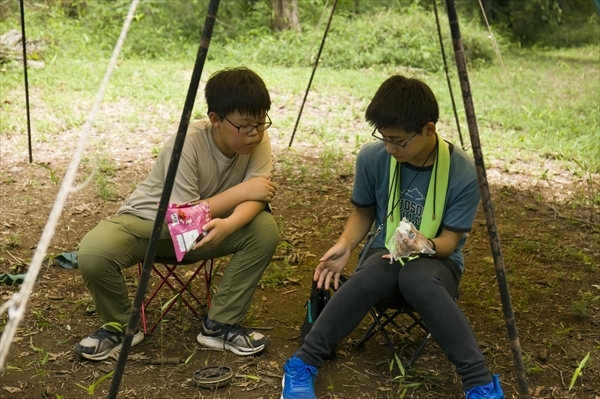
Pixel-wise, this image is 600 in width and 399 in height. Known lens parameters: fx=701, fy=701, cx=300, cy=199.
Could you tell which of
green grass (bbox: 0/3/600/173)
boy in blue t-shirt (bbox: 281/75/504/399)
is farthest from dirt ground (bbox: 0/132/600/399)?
green grass (bbox: 0/3/600/173)

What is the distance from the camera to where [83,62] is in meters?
8.37

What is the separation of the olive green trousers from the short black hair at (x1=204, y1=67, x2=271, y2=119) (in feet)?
1.55

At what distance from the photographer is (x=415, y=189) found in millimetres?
2775

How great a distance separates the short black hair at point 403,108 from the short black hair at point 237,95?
1.50ft

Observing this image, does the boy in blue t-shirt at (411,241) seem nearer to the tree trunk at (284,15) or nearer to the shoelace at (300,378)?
the shoelace at (300,378)

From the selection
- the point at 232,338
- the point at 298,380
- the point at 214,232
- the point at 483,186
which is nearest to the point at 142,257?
the point at 214,232

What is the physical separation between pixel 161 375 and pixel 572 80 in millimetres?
8026

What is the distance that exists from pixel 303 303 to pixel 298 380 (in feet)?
3.22

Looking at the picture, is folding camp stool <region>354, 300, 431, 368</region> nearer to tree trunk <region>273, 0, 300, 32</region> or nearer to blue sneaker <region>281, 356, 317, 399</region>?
blue sneaker <region>281, 356, 317, 399</region>

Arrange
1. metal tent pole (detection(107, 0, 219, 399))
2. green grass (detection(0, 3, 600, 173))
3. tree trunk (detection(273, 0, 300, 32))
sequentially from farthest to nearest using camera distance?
tree trunk (detection(273, 0, 300, 32)), green grass (detection(0, 3, 600, 173)), metal tent pole (detection(107, 0, 219, 399))

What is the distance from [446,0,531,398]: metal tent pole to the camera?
2137mm

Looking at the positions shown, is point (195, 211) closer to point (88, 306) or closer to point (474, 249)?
point (88, 306)

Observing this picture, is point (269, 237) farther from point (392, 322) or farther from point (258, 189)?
point (392, 322)

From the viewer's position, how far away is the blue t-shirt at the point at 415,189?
2684 mm
